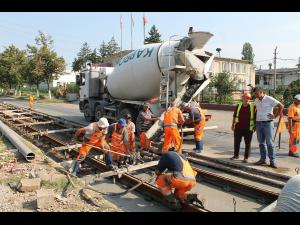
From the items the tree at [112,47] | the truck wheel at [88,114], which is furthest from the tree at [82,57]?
the truck wheel at [88,114]

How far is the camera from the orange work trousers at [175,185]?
5.46 meters

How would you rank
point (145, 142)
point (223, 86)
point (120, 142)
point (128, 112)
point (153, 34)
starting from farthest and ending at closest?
point (153, 34) → point (223, 86) → point (128, 112) → point (145, 142) → point (120, 142)

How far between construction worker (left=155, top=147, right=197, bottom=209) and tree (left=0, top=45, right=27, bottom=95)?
50315mm

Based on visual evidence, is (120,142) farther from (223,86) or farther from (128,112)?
(223,86)

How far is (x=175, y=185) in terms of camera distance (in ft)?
18.1

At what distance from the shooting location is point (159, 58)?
11.4 metres

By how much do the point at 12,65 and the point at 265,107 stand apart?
52002 millimetres

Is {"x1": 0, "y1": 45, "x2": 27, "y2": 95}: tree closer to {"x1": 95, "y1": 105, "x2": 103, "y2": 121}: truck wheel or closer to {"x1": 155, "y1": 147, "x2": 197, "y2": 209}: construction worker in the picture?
{"x1": 95, "y1": 105, "x2": 103, "y2": 121}: truck wheel

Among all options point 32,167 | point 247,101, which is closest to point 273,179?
point 247,101

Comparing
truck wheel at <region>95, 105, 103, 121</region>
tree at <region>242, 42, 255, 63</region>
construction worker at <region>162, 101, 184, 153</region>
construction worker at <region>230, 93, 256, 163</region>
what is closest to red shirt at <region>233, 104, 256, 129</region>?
construction worker at <region>230, 93, 256, 163</region>

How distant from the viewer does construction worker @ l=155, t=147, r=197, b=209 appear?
5438 mm

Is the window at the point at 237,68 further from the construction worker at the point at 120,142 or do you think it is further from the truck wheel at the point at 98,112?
the construction worker at the point at 120,142

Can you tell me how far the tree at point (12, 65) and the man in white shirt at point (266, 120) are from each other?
160 feet

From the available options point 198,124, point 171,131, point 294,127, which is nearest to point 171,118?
point 171,131
